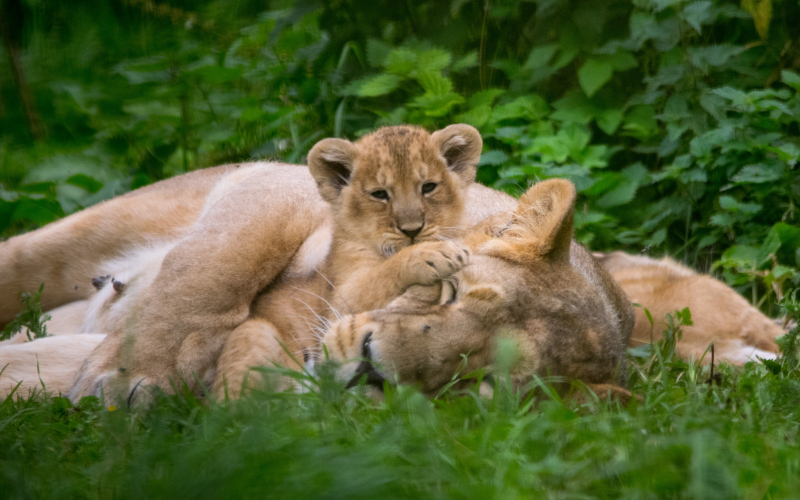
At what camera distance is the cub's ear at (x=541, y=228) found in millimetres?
3072

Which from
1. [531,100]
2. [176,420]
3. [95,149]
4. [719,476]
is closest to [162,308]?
[176,420]

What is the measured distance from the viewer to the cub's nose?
336cm

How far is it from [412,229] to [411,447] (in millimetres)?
1509

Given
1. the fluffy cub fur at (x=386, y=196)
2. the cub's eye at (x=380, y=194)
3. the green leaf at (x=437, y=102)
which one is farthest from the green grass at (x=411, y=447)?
the green leaf at (x=437, y=102)

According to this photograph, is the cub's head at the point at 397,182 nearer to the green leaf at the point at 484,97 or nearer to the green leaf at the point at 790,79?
the green leaf at the point at 484,97

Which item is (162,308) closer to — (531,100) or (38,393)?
(38,393)

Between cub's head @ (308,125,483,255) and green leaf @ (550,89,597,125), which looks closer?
cub's head @ (308,125,483,255)

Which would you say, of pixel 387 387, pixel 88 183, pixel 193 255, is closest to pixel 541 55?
pixel 193 255

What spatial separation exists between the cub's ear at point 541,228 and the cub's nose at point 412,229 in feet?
1.04

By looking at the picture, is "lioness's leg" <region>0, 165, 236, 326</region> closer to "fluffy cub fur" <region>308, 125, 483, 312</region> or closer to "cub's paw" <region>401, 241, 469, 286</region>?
"fluffy cub fur" <region>308, 125, 483, 312</region>

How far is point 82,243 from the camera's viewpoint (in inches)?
179

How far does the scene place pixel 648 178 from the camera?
18.6ft

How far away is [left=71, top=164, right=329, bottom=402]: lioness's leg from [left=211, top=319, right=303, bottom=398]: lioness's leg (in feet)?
0.39

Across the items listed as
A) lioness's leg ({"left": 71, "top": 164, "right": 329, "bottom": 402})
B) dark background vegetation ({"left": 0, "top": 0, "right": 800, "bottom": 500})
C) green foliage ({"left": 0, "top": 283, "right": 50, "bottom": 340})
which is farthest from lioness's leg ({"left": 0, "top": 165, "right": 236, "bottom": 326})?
lioness's leg ({"left": 71, "top": 164, "right": 329, "bottom": 402})
